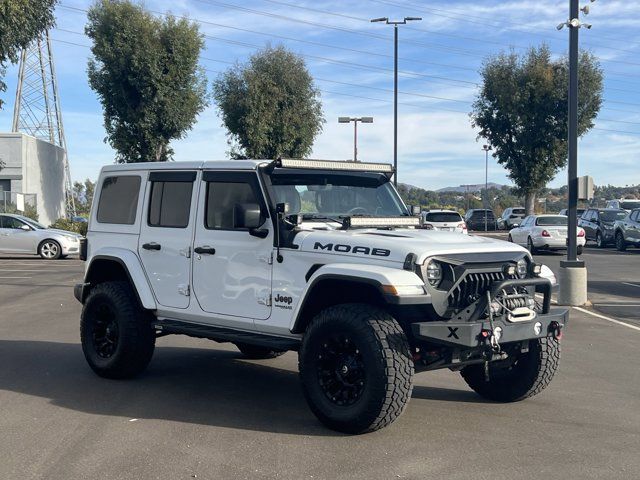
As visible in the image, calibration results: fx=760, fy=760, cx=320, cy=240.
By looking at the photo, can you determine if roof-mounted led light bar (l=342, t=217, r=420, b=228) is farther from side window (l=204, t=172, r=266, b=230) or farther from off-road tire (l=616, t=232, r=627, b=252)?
off-road tire (l=616, t=232, r=627, b=252)

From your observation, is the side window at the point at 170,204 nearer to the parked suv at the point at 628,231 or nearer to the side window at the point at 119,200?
the side window at the point at 119,200

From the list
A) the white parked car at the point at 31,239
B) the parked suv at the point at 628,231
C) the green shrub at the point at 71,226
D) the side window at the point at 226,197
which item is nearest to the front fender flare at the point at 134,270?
the side window at the point at 226,197

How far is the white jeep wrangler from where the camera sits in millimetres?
5406

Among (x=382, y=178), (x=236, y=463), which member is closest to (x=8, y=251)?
(x=382, y=178)

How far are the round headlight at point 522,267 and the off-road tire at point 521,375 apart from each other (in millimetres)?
608

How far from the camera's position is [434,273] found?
5.49 meters

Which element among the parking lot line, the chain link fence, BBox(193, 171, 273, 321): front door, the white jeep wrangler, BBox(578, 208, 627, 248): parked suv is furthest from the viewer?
A: the chain link fence

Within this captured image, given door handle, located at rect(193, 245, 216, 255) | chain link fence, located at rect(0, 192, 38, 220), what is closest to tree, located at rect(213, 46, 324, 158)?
chain link fence, located at rect(0, 192, 38, 220)

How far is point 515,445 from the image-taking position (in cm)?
537

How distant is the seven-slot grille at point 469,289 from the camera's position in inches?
220

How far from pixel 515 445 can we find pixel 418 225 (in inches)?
89.2

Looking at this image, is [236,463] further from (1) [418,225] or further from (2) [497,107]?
(2) [497,107]

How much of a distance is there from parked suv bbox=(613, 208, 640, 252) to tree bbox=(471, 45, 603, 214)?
17093 millimetres

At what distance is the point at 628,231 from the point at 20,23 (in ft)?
71.1
